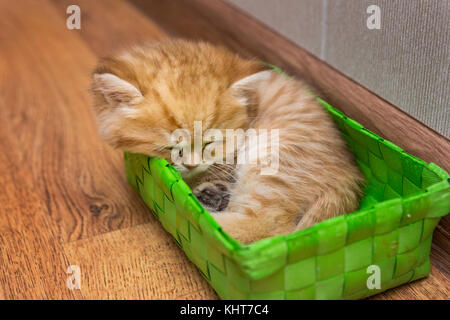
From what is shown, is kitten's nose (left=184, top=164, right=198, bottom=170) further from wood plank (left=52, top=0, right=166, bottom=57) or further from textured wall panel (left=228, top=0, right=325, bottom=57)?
wood plank (left=52, top=0, right=166, bottom=57)

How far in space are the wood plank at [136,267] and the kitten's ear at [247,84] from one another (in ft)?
1.50

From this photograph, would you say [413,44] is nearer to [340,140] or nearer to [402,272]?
[340,140]

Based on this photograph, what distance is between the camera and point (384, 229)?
1041mm

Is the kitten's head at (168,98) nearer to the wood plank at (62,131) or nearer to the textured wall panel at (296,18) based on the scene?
the wood plank at (62,131)

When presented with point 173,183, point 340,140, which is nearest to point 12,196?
point 173,183

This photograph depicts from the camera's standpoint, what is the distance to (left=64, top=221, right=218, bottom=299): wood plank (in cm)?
121

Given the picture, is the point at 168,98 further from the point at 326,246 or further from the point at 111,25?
the point at 111,25

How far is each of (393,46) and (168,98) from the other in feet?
2.10

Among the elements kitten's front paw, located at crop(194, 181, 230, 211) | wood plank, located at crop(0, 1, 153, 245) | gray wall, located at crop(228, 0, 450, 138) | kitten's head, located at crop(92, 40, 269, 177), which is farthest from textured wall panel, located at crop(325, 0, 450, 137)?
wood plank, located at crop(0, 1, 153, 245)

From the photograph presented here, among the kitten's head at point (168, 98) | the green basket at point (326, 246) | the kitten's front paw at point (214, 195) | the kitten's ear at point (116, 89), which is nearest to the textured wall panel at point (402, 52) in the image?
the green basket at point (326, 246)

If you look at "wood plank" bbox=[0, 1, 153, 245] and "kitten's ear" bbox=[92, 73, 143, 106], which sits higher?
"kitten's ear" bbox=[92, 73, 143, 106]

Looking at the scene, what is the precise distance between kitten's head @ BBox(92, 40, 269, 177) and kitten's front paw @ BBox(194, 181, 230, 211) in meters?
0.05

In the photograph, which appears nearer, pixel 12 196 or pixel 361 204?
pixel 361 204

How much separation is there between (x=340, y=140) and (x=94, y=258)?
2.47 feet
